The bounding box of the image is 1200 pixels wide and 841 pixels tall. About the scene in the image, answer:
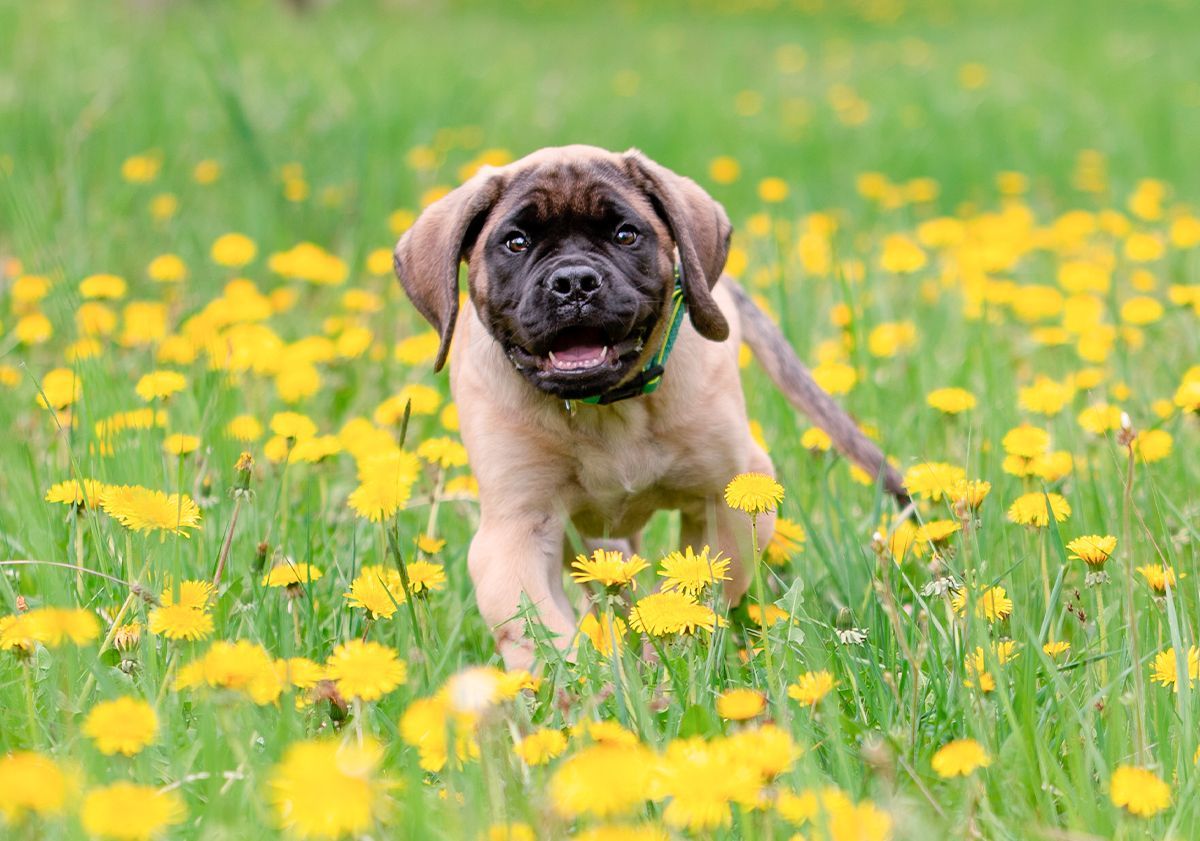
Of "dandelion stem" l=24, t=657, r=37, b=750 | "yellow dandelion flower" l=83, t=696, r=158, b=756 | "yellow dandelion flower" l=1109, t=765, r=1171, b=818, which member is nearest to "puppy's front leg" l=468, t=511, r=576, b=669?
"dandelion stem" l=24, t=657, r=37, b=750

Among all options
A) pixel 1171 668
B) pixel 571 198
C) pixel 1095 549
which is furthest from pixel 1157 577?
pixel 571 198

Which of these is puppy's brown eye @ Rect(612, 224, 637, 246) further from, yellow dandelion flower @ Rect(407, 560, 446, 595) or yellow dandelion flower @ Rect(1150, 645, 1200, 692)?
yellow dandelion flower @ Rect(1150, 645, 1200, 692)

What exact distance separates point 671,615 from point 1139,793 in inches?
28.2

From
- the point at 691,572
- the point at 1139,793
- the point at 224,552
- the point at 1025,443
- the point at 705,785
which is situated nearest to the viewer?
the point at 705,785

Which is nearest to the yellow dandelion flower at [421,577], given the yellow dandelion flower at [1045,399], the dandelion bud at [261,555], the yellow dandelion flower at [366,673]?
the dandelion bud at [261,555]

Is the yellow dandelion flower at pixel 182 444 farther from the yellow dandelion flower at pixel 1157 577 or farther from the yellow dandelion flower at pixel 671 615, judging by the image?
the yellow dandelion flower at pixel 1157 577

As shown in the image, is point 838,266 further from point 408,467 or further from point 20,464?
point 20,464

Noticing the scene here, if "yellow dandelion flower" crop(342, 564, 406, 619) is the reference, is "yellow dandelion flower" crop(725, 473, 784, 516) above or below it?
above

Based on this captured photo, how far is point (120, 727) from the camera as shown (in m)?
1.81

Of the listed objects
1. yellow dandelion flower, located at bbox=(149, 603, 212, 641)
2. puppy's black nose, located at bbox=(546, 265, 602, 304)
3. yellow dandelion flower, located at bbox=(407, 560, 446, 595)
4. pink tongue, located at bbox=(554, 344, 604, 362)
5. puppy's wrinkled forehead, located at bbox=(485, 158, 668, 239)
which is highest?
puppy's wrinkled forehead, located at bbox=(485, 158, 668, 239)

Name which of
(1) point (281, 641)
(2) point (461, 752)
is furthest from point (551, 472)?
(2) point (461, 752)

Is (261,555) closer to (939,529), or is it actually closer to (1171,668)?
(939,529)

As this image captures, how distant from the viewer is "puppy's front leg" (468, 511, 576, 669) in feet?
9.42

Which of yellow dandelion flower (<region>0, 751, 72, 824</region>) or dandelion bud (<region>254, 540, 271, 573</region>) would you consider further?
dandelion bud (<region>254, 540, 271, 573</region>)
